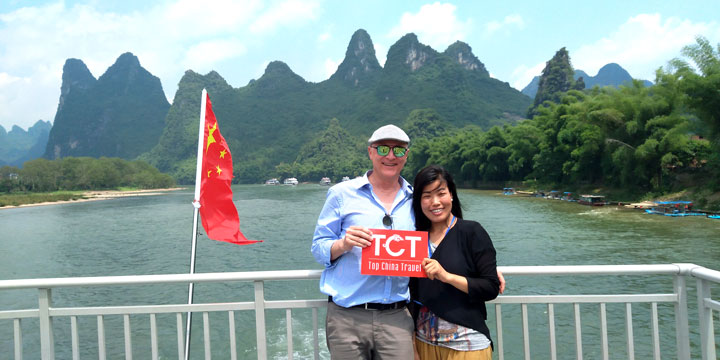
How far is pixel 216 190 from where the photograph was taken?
3758mm

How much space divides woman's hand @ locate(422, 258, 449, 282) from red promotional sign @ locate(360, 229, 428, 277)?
0.04 meters

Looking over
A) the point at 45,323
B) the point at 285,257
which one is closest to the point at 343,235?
the point at 45,323

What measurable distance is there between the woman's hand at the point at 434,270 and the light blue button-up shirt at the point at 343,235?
0.18m

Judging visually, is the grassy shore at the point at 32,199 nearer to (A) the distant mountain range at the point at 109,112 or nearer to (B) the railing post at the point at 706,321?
(B) the railing post at the point at 706,321

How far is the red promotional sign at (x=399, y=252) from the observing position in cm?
167

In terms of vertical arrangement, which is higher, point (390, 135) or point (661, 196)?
point (390, 135)

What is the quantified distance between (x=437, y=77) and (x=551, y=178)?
96385mm

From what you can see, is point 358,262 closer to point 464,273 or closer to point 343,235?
point 343,235

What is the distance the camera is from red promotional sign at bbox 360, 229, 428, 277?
1.67 metres

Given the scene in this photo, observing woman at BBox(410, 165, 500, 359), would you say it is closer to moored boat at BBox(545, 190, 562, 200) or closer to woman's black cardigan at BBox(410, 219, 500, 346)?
woman's black cardigan at BBox(410, 219, 500, 346)

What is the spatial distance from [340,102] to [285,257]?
437 ft

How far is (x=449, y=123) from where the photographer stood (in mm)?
105188

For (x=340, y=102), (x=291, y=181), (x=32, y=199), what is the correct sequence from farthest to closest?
(x=340, y=102)
(x=291, y=181)
(x=32, y=199)

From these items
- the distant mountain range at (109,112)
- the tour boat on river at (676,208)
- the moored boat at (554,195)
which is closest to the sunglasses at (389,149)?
the tour boat on river at (676,208)
